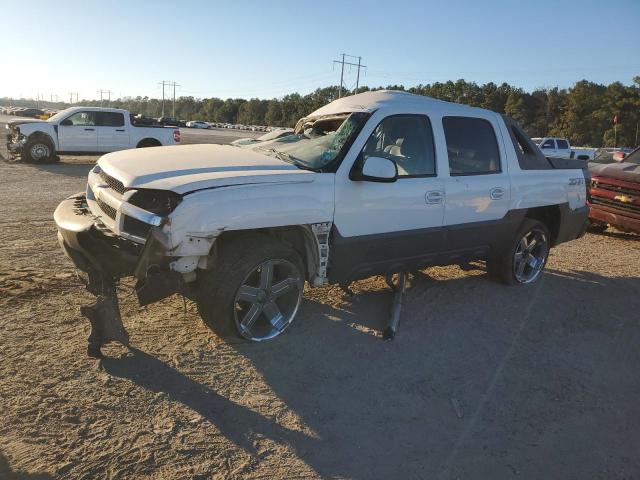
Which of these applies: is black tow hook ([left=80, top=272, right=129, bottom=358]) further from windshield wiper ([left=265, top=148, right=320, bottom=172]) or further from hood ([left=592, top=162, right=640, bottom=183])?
hood ([left=592, top=162, right=640, bottom=183])

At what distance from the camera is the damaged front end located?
10.9ft

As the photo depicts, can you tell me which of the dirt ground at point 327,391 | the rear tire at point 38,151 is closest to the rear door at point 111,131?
the rear tire at point 38,151

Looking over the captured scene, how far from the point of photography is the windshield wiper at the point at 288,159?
4102 millimetres

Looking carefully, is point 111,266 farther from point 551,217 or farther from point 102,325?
point 551,217

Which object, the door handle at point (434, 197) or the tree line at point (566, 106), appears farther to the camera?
the tree line at point (566, 106)

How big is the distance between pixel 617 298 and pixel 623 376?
214 cm

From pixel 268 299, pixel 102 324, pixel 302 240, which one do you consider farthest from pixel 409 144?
pixel 102 324

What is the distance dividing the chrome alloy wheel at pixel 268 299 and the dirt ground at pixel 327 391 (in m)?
0.17

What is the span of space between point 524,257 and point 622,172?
4.36 metres

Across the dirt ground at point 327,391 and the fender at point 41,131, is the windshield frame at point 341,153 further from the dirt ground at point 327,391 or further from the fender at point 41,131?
the fender at point 41,131

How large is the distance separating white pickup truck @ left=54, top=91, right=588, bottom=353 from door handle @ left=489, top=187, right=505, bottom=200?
0.02 meters

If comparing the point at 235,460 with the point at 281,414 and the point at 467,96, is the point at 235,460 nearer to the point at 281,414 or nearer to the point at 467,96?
the point at 281,414

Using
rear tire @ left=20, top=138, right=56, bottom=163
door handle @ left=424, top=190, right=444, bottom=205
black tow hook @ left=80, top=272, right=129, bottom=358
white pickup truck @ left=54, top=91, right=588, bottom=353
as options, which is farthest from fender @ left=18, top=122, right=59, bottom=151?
door handle @ left=424, top=190, right=444, bottom=205

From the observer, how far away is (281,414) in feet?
10.2
